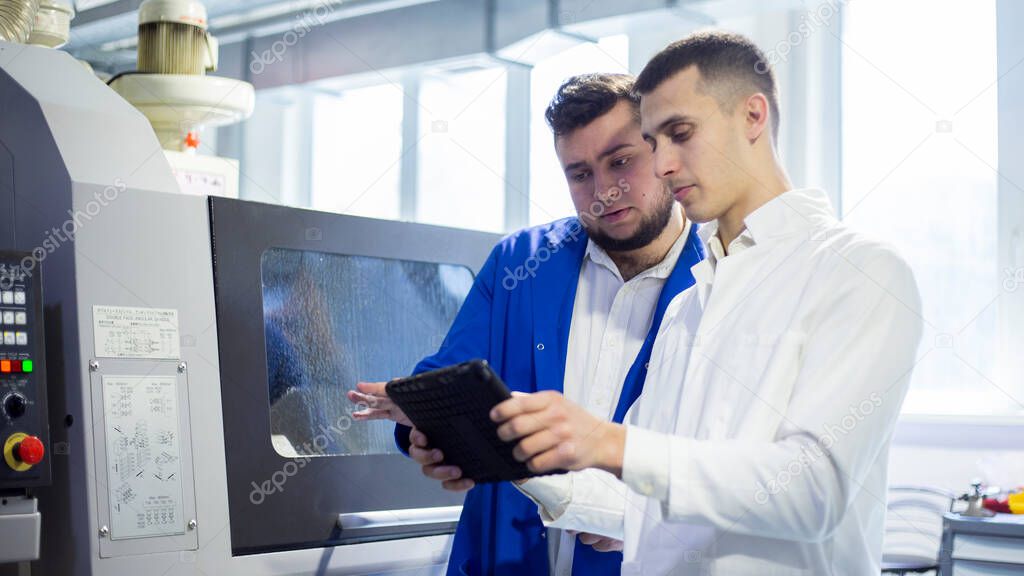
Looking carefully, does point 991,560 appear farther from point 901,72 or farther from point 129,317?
point 129,317

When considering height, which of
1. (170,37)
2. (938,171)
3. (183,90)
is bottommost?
(938,171)

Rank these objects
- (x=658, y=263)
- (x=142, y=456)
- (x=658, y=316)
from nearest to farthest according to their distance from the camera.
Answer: (x=142, y=456), (x=658, y=316), (x=658, y=263)

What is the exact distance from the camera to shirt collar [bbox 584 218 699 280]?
5.30ft

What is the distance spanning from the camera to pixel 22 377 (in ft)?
4.17

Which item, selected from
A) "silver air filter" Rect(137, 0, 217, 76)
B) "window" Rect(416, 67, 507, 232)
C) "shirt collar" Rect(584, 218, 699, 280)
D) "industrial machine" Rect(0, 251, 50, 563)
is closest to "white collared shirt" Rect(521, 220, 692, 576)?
"shirt collar" Rect(584, 218, 699, 280)

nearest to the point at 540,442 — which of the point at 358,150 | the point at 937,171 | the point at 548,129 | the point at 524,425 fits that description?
the point at 524,425

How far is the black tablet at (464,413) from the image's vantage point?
1.00 m

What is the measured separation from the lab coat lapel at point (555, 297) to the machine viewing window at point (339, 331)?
362mm

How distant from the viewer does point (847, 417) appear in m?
1.01

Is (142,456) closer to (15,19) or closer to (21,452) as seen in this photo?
(21,452)

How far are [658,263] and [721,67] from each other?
46 cm

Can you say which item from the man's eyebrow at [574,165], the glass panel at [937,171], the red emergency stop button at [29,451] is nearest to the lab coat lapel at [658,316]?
the man's eyebrow at [574,165]

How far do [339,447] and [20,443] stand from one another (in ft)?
1.89

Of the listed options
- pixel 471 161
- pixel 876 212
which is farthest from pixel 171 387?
pixel 471 161
